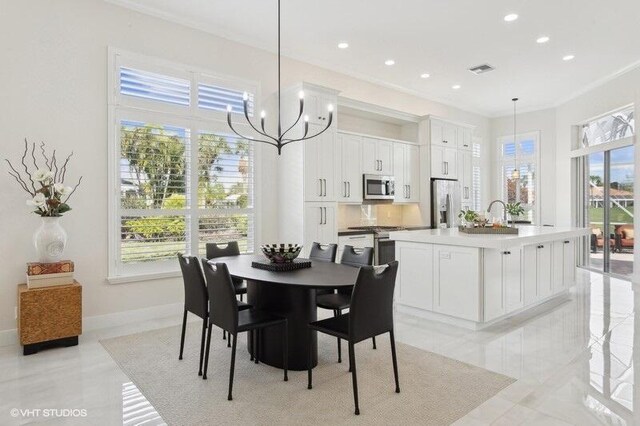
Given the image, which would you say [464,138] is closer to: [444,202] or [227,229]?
[444,202]

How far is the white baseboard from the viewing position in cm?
368

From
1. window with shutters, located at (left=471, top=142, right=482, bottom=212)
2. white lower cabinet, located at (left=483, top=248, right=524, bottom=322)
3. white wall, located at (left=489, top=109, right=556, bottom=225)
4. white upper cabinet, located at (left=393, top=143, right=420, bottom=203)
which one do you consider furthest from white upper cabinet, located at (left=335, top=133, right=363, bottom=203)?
white wall, located at (left=489, top=109, right=556, bottom=225)

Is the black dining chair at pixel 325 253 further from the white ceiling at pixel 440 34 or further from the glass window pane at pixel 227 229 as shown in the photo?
the white ceiling at pixel 440 34

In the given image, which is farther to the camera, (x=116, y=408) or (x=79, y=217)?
(x=79, y=217)

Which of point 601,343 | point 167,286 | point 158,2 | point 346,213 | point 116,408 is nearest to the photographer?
point 116,408

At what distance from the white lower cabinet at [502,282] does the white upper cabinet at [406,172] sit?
2.90m

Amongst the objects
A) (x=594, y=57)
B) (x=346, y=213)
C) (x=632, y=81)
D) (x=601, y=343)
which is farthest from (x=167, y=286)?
(x=632, y=81)

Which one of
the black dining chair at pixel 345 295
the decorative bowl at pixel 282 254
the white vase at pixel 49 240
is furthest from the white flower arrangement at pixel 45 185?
the black dining chair at pixel 345 295

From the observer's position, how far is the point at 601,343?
3.63m

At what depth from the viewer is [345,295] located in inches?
143

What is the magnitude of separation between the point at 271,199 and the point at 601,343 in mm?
3977

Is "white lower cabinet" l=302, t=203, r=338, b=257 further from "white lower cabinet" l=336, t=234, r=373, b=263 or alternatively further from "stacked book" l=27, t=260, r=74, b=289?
"stacked book" l=27, t=260, r=74, b=289

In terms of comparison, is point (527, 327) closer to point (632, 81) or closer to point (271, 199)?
point (271, 199)

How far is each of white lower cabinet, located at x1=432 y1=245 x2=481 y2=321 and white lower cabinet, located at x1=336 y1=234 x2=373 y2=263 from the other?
5.53 ft
